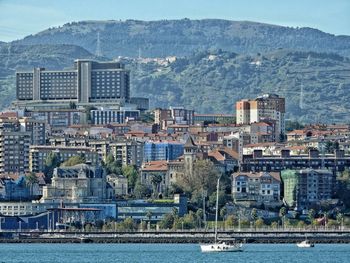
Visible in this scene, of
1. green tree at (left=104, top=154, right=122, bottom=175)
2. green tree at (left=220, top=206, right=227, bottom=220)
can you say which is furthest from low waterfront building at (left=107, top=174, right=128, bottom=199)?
green tree at (left=220, top=206, right=227, bottom=220)

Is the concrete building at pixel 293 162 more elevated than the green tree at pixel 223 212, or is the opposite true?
the concrete building at pixel 293 162

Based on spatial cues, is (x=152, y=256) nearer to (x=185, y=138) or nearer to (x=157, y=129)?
(x=185, y=138)

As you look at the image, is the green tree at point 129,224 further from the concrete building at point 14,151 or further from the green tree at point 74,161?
the concrete building at point 14,151

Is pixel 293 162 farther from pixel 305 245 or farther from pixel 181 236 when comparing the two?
pixel 305 245

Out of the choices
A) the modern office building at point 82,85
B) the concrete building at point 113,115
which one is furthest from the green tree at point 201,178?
the modern office building at point 82,85

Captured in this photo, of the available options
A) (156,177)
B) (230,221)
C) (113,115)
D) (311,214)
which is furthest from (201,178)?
(113,115)

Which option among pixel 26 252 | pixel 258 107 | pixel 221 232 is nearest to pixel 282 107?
pixel 258 107
